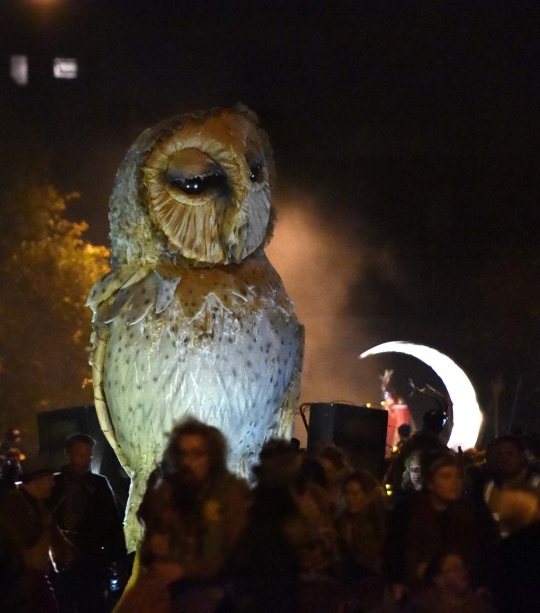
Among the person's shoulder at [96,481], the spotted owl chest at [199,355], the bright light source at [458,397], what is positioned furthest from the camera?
the bright light source at [458,397]

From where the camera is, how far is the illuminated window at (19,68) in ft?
56.5

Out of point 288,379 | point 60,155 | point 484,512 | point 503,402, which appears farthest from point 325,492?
point 503,402

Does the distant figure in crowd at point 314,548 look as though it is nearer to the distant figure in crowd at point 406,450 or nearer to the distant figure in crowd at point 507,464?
the distant figure in crowd at point 507,464

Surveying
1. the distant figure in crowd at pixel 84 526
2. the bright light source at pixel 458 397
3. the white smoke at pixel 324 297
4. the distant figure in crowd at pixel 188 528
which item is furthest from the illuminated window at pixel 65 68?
the distant figure in crowd at pixel 188 528

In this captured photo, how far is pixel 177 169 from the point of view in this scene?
4875 millimetres

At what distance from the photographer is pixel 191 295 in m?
5.05

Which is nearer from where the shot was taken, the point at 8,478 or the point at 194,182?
the point at 194,182

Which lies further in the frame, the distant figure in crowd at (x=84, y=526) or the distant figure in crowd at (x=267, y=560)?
the distant figure in crowd at (x=84, y=526)

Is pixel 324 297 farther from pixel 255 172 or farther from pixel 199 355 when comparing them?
pixel 199 355

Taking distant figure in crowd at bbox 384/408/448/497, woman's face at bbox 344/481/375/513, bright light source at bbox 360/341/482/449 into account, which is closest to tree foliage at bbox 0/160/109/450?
bright light source at bbox 360/341/482/449

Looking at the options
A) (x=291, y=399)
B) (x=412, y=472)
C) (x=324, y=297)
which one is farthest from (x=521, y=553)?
(x=324, y=297)

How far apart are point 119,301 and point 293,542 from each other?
189 centimetres

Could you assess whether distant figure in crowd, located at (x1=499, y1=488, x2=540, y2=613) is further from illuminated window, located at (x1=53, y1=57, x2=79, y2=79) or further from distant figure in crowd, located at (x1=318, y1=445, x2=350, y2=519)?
illuminated window, located at (x1=53, y1=57, x2=79, y2=79)

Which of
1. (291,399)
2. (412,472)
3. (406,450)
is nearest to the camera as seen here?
(291,399)
